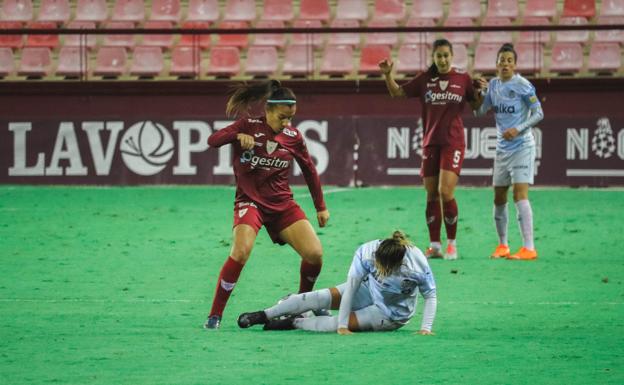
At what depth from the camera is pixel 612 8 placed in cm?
2328

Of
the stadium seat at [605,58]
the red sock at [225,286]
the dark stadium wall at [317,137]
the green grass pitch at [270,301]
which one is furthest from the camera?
the stadium seat at [605,58]

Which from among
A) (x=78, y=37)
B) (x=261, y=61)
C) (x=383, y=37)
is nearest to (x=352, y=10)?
(x=383, y=37)

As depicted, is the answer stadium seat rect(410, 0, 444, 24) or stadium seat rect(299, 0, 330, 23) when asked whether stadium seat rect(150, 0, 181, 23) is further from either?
stadium seat rect(410, 0, 444, 24)

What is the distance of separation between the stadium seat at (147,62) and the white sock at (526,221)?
11820mm

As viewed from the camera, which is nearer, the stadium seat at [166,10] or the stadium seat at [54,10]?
the stadium seat at [166,10]

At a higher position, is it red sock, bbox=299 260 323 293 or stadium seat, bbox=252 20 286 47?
stadium seat, bbox=252 20 286 47

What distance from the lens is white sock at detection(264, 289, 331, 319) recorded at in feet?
27.9

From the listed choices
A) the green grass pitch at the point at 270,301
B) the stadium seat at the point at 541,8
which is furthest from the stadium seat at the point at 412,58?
the green grass pitch at the point at 270,301

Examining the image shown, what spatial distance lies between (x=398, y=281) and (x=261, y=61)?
15.6m

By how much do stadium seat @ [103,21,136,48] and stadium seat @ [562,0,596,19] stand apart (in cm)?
789

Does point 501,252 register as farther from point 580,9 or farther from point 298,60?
point 580,9

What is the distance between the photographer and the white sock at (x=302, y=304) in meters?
8.52

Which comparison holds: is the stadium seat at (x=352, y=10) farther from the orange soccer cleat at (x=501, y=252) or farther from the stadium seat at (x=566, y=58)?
the orange soccer cleat at (x=501, y=252)

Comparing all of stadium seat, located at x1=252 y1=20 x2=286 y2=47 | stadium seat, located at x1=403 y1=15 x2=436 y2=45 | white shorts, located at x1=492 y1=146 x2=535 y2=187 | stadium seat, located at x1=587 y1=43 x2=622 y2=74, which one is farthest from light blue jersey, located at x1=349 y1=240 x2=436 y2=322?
stadium seat, located at x1=252 y1=20 x2=286 y2=47
